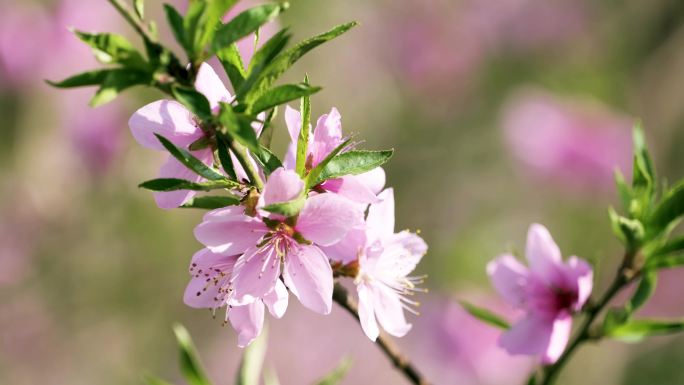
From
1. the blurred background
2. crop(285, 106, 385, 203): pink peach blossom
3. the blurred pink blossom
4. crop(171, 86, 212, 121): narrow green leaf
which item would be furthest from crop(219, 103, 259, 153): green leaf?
the blurred pink blossom

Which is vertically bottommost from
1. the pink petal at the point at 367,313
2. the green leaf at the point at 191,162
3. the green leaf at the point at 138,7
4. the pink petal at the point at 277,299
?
the pink petal at the point at 367,313

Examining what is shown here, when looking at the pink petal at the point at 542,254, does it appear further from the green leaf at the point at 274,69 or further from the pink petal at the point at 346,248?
the green leaf at the point at 274,69

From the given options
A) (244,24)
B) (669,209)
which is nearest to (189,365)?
(244,24)

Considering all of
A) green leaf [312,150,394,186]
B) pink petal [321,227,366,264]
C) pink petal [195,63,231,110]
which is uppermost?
pink petal [195,63,231,110]

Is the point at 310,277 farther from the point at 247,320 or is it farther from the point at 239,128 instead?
the point at 239,128

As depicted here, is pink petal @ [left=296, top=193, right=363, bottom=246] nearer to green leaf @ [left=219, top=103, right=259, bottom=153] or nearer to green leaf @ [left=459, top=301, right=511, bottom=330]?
green leaf @ [left=219, top=103, right=259, bottom=153]

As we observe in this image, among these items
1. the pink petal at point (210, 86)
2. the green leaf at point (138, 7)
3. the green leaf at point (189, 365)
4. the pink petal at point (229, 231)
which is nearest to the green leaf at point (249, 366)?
the green leaf at point (189, 365)
